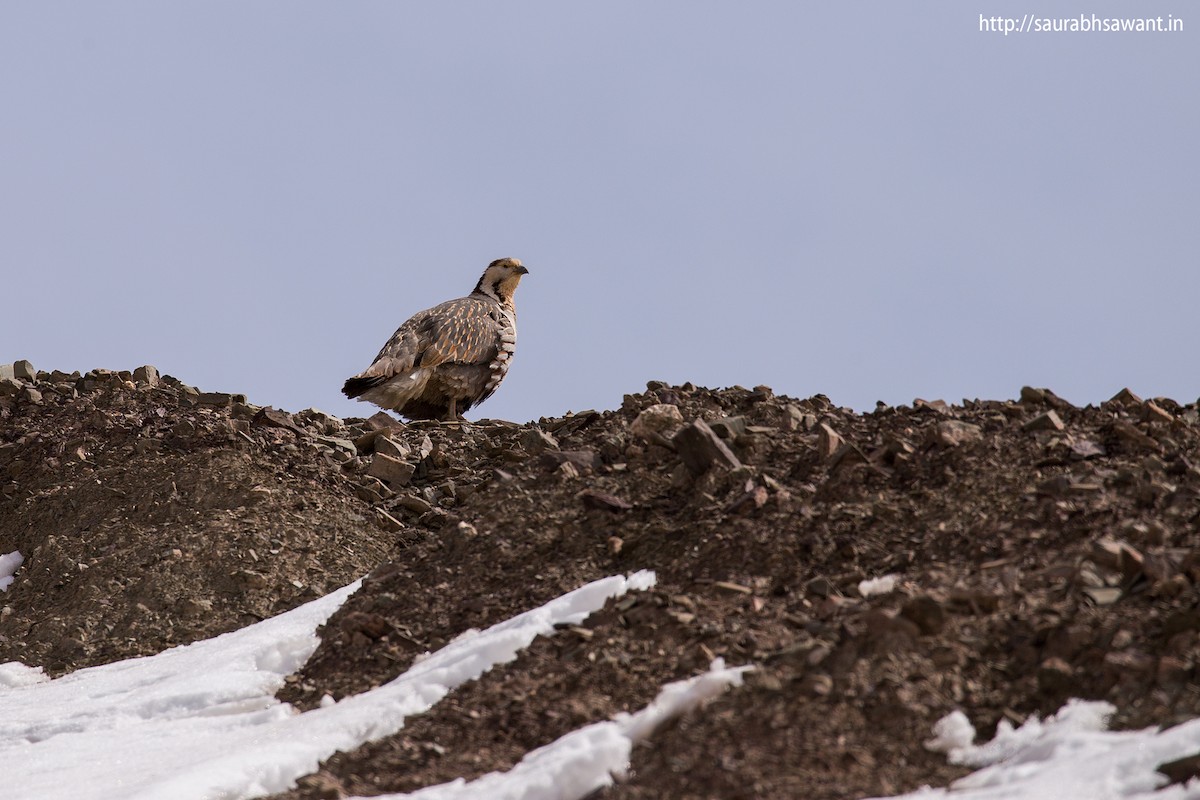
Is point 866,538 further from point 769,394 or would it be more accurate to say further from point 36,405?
point 36,405

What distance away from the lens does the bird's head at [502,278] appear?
1562 centimetres

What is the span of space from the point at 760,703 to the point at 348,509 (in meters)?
5.25

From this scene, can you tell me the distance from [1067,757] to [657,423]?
13.7ft

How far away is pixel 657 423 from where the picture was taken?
324 inches

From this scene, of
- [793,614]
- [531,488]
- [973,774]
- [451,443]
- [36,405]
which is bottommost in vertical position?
[973,774]

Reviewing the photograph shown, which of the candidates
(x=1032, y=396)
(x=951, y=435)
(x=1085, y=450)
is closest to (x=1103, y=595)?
(x=1085, y=450)

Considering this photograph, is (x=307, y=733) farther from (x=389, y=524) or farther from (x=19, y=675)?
(x=389, y=524)

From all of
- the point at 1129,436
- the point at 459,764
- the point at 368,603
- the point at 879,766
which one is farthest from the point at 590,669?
the point at 1129,436

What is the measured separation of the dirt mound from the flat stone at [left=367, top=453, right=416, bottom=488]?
2 cm

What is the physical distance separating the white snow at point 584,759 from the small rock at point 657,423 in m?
3.01

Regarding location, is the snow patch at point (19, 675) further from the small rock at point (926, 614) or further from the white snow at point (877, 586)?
the small rock at point (926, 614)

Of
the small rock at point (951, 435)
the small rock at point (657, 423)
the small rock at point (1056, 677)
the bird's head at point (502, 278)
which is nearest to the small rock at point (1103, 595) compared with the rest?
the small rock at point (1056, 677)

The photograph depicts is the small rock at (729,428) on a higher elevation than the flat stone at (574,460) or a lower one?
lower

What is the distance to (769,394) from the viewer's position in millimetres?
9023
